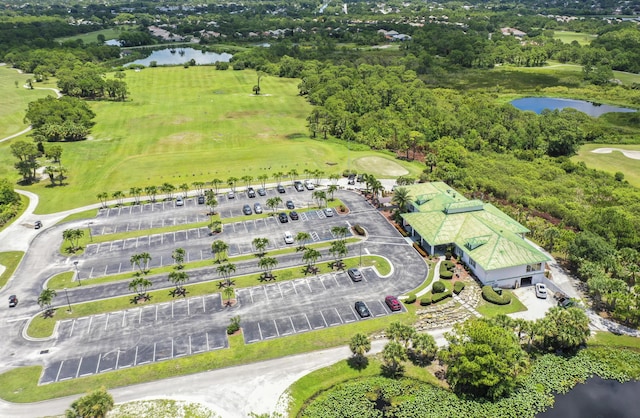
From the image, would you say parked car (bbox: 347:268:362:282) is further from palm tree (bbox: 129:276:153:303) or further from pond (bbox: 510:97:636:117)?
pond (bbox: 510:97:636:117)

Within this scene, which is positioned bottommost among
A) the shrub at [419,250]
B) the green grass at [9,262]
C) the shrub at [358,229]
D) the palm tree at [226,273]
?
the green grass at [9,262]

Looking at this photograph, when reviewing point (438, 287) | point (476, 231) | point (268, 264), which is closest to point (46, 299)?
point (268, 264)

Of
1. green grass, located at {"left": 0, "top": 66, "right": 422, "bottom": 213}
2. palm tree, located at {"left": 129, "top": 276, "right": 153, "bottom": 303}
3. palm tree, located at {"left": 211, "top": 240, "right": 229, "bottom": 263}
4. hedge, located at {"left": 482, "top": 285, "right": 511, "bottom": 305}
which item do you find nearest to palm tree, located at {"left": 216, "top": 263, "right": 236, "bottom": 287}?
palm tree, located at {"left": 211, "top": 240, "right": 229, "bottom": 263}

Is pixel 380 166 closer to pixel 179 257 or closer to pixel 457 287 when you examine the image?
pixel 457 287

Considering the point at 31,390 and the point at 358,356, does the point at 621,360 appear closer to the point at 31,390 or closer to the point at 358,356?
the point at 358,356

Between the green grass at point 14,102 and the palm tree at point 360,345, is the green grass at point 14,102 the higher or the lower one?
the lower one

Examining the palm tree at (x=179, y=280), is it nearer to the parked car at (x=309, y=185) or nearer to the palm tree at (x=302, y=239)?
the palm tree at (x=302, y=239)

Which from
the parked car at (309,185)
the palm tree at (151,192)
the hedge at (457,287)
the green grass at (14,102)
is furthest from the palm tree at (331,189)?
the green grass at (14,102)
